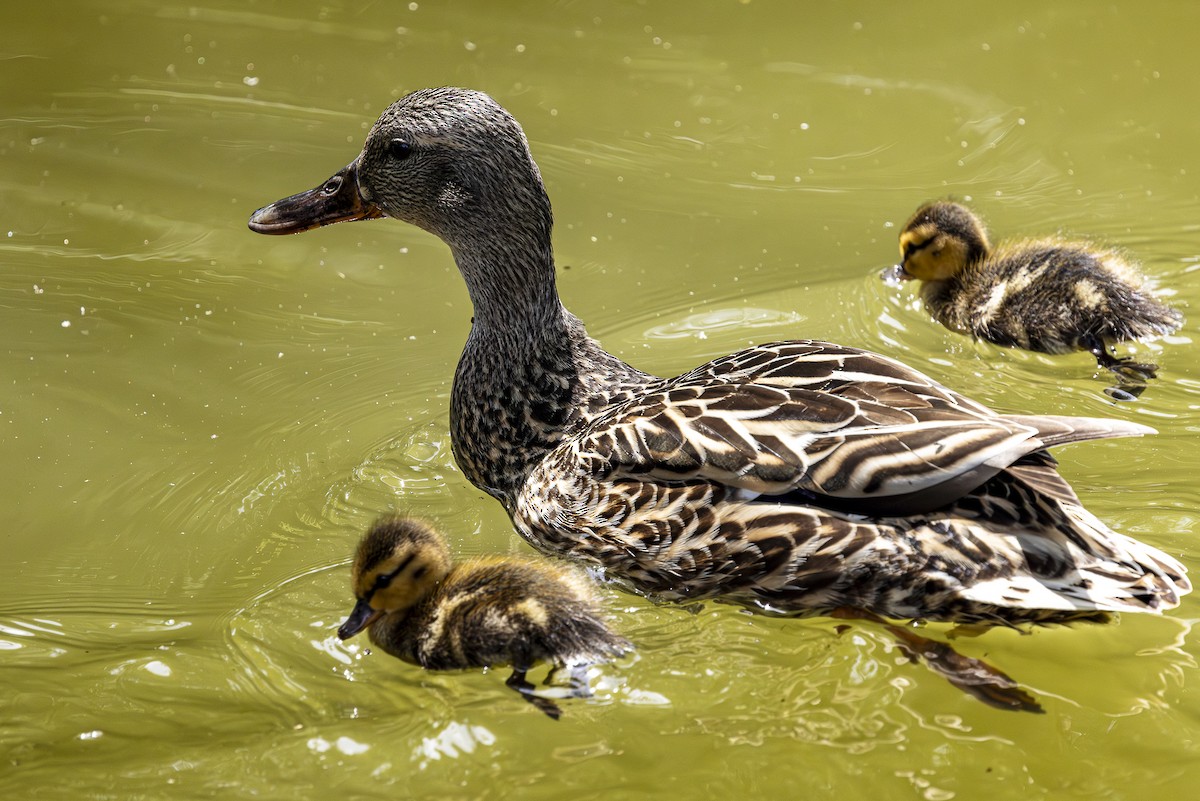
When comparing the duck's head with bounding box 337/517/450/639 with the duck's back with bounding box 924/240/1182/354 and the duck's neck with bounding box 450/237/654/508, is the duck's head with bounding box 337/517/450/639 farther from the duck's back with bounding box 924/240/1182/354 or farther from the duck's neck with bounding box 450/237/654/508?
the duck's back with bounding box 924/240/1182/354

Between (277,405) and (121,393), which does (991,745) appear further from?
(121,393)

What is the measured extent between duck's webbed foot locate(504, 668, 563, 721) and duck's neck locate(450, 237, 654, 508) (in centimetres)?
66

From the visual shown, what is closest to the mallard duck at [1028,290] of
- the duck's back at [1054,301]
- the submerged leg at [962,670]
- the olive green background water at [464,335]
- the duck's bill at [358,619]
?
the duck's back at [1054,301]

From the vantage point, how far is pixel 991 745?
273 centimetres

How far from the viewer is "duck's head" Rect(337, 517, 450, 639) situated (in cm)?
295

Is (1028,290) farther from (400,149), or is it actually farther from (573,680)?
(573,680)

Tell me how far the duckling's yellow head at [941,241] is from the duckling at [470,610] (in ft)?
6.83

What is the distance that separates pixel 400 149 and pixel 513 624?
1.40 m

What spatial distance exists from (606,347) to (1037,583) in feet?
6.47

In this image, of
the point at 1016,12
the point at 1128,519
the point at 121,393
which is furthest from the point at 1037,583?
the point at 1016,12

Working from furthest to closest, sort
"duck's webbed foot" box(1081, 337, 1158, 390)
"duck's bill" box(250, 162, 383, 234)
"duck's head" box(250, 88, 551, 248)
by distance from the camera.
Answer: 1. "duck's webbed foot" box(1081, 337, 1158, 390)
2. "duck's bill" box(250, 162, 383, 234)
3. "duck's head" box(250, 88, 551, 248)

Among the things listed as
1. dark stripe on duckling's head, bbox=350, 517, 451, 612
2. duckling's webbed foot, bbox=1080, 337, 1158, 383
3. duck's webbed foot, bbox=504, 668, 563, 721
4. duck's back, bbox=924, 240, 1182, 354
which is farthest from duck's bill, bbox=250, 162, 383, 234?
duckling's webbed foot, bbox=1080, 337, 1158, 383

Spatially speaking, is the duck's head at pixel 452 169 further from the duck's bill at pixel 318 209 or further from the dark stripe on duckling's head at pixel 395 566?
the dark stripe on duckling's head at pixel 395 566

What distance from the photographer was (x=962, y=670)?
2.89m
